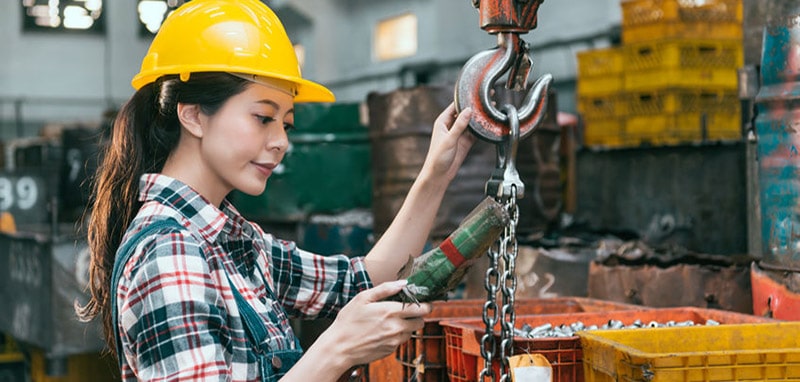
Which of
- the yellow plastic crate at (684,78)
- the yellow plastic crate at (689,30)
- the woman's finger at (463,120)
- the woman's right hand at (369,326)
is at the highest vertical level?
the yellow plastic crate at (689,30)

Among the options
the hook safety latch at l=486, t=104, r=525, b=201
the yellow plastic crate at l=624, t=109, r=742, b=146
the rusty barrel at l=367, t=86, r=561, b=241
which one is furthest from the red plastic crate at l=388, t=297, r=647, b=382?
the yellow plastic crate at l=624, t=109, r=742, b=146

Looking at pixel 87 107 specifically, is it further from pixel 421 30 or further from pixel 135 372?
pixel 135 372

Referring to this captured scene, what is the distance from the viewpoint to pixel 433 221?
2939mm

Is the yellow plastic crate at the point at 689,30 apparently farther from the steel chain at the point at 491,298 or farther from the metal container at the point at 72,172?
the steel chain at the point at 491,298

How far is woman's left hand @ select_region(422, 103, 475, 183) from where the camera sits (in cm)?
241

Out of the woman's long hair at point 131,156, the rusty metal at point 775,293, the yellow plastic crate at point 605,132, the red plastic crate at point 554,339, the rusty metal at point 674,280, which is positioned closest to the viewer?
the woman's long hair at point 131,156

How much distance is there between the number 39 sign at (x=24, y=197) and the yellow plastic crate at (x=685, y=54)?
4.75m

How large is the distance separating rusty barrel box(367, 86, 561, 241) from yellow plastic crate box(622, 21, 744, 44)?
2516 mm

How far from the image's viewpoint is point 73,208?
8.38 m

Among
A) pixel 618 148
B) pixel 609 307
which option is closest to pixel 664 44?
pixel 618 148

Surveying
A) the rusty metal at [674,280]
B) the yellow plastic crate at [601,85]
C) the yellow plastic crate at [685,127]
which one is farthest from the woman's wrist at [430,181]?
the yellow plastic crate at [601,85]

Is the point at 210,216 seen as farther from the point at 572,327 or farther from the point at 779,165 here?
the point at 779,165

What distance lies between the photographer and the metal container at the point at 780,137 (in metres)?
3.11

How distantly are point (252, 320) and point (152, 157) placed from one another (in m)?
0.50
